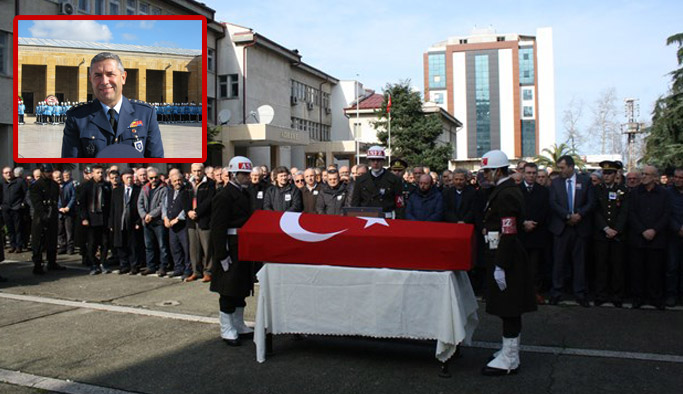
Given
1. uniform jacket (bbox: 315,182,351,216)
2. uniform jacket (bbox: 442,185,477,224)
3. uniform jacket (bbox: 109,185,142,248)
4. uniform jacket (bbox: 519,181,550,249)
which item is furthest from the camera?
uniform jacket (bbox: 109,185,142,248)

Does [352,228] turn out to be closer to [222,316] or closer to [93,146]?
[222,316]

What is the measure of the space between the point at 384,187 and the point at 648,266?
419 cm

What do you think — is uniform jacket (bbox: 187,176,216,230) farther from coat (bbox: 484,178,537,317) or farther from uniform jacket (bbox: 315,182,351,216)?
coat (bbox: 484,178,537,317)

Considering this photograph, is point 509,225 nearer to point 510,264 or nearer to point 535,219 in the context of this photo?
point 510,264

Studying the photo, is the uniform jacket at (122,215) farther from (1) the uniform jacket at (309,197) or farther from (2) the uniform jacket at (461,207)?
(2) the uniform jacket at (461,207)

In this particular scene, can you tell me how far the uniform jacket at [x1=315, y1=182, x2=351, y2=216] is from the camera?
10609 millimetres

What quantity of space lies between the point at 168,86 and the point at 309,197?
3.65 metres

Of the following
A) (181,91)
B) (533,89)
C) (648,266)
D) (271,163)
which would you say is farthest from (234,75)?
(533,89)

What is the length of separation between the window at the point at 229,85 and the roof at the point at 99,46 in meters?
30.2

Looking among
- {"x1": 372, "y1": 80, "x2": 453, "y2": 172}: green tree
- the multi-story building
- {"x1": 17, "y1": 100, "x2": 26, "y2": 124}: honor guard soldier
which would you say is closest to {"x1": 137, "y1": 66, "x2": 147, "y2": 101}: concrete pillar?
{"x1": 17, "y1": 100, "x2": 26, "y2": 124}: honor guard soldier

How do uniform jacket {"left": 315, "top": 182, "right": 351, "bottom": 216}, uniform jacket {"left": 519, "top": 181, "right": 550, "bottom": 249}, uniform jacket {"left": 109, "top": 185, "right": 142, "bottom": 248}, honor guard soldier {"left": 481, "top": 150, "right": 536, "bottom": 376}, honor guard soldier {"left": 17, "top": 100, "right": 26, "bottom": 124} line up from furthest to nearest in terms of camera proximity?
uniform jacket {"left": 109, "top": 185, "right": 142, "bottom": 248} < uniform jacket {"left": 315, "top": 182, "right": 351, "bottom": 216} < uniform jacket {"left": 519, "top": 181, "right": 550, "bottom": 249} < honor guard soldier {"left": 17, "top": 100, "right": 26, "bottom": 124} < honor guard soldier {"left": 481, "top": 150, "right": 536, "bottom": 376}

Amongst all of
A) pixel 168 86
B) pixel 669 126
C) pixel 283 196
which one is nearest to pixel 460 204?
pixel 283 196

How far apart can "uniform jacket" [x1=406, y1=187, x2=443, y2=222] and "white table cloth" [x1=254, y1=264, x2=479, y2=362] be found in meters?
3.37

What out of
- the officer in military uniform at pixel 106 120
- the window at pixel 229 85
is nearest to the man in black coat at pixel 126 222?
the officer in military uniform at pixel 106 120
